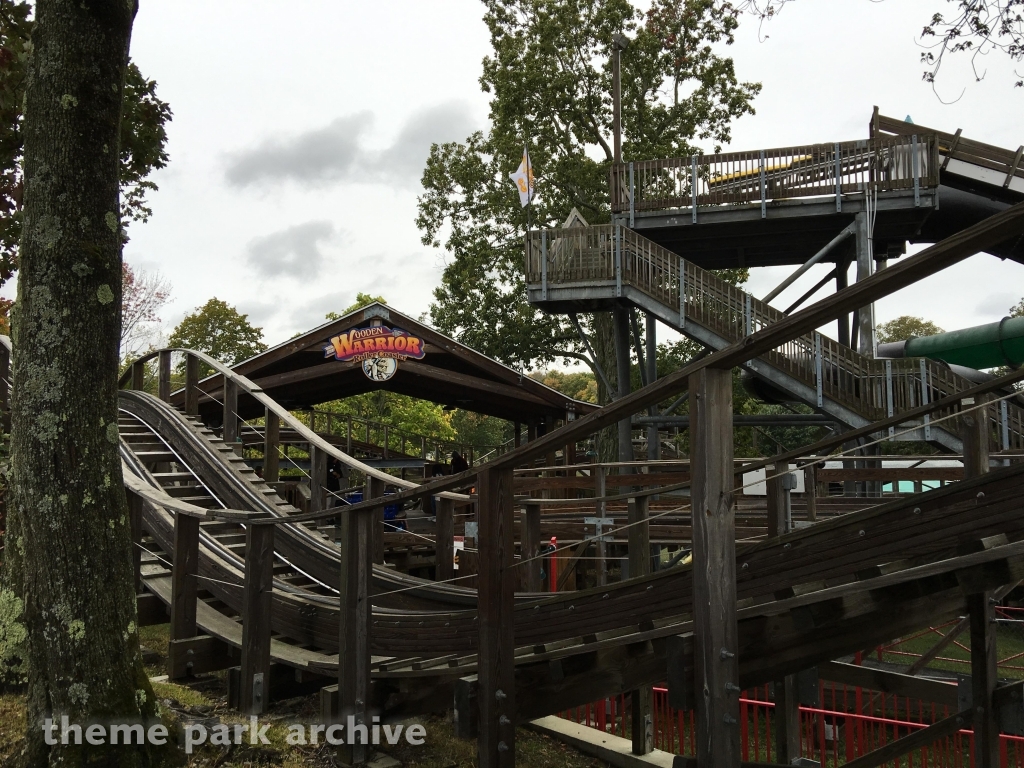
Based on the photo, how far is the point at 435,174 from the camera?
88.3 ft

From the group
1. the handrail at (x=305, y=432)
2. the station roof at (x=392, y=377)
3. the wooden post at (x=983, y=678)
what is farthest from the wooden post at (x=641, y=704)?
the station roof at (x=392, y=377)

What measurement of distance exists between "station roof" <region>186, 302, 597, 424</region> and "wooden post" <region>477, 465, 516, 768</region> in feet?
37.1

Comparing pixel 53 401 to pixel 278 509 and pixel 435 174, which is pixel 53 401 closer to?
pixel 278 509

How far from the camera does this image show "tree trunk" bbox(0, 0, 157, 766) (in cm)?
414

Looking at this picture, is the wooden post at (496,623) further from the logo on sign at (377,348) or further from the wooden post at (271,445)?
the logo on sign at (377,348)

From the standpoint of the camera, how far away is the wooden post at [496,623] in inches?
155

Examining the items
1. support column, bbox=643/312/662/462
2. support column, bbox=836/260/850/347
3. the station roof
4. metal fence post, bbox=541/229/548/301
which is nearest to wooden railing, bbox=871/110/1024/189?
support column, bbox=836/260/850/347

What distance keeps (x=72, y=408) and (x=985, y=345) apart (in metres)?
17.9

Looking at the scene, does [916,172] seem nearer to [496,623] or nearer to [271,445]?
[271,445]

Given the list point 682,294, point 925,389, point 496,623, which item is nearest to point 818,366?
point 925,389

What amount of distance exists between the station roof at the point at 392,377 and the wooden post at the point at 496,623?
1129 cm

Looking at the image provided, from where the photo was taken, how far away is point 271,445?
1032cm

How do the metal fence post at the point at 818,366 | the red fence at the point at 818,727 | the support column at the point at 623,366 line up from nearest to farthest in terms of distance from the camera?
the red fence at the point at 818,727
the metal fence post at the point at 818,366
the support column at the point at 623,366

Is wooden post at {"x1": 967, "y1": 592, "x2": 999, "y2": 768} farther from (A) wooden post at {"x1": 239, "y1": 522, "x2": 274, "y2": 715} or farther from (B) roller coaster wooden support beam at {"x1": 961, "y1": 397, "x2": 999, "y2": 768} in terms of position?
(A) wooden post at {"x1": 239, "y1": 522, "x2": 274, "y2": 715}
